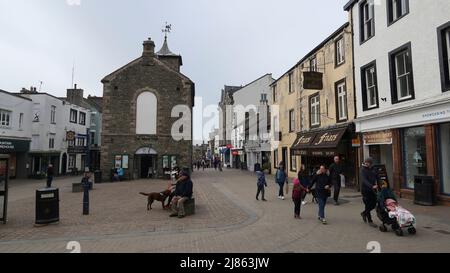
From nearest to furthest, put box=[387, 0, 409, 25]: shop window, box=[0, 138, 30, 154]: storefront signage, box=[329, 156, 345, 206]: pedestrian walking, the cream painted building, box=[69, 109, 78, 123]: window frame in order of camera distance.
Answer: box=[329, 156, 345, 206]: pedestrian walking
box=[387, 0, 409, 25]: shop window
the cream painted building
box=[0, 138, 30, 154]: storefront signage
box=[69, 109, 78, 123]: window frame

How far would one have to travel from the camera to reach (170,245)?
6.58 metres

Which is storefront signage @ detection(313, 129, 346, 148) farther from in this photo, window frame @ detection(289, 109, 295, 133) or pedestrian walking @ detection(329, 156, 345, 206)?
window frame @ detection(289, 109, 295, 133)

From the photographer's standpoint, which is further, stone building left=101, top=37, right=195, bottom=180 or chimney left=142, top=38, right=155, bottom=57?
chimney left=142, top=38, right=155, bottom=57

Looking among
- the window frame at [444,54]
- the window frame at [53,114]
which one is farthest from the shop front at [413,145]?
the window frame at [53,114]

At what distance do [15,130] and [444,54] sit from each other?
33087 millimetres

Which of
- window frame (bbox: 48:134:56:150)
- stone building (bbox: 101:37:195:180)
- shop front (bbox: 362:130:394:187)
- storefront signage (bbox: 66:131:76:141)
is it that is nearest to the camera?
shop front (bbox: 362:130:394:187)

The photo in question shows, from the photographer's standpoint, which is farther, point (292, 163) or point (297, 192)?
point (292, 163)

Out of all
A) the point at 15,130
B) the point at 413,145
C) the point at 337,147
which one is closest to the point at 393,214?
the point at 413,145

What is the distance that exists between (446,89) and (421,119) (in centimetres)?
139

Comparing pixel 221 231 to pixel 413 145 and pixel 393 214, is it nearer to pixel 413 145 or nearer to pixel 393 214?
pixel 393 214

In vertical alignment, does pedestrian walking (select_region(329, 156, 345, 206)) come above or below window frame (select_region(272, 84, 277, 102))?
below

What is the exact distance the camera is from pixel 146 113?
28516 mm

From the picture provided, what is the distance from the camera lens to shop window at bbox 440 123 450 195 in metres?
10.6

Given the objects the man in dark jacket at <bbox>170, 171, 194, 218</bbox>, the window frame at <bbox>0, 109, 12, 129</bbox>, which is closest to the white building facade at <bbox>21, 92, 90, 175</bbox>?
the window frame at <bbox>0, 109, 12, 129</bbox>
